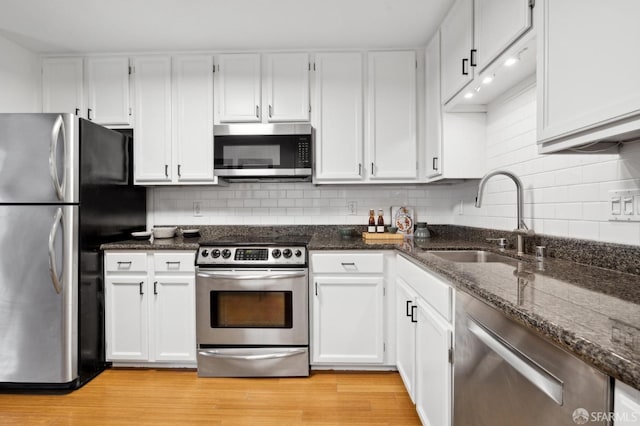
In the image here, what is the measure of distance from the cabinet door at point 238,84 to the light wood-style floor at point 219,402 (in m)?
2.00

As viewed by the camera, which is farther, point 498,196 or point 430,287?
point 498,196

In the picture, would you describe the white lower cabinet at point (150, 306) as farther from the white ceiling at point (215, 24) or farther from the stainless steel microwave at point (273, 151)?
the white ceiling at point (215, 24)

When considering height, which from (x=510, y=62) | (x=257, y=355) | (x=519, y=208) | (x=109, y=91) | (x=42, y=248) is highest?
(x=109, y=91)

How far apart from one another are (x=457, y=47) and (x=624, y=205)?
1.27 m

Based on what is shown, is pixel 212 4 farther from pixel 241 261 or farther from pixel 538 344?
pixel 538 344

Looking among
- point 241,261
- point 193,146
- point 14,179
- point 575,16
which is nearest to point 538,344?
point 575,16

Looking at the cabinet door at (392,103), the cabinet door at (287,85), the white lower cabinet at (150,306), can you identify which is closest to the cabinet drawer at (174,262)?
the white lower cabinet at (150,306)

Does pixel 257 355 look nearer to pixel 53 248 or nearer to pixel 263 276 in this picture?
pixel 263 276

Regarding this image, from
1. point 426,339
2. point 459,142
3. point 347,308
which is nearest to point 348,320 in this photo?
point 347,308

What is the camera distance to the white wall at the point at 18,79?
260 cm

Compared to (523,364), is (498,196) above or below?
above

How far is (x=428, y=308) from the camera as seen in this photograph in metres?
1.65

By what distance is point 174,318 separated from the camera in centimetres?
248

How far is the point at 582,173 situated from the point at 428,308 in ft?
3.03
